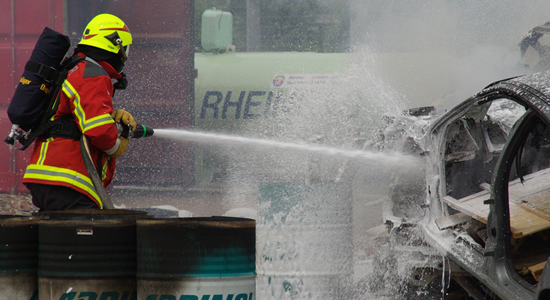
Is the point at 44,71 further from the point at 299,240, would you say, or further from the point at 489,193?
the point at 489,193

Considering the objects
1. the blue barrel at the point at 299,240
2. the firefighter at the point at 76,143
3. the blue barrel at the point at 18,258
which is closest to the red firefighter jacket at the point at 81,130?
the firefighter at the point at 76,143

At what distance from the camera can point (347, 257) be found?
11.8 ft

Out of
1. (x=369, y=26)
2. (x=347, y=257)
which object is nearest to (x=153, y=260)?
(x=347, y=257)

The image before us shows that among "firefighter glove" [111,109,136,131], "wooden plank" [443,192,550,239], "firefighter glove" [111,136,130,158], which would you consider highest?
"firefighter glove" [111,109,136,131]

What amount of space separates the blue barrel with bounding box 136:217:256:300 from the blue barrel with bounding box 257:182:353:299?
115cm

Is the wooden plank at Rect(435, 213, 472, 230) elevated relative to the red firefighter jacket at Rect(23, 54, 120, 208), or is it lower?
lower

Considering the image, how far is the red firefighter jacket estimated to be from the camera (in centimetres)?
320

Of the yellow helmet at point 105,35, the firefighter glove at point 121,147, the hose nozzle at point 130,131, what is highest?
the yellow helmet at point 105,35

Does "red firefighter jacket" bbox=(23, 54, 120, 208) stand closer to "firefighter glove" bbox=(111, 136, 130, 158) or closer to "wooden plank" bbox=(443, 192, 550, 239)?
"firefighter glove" bbox=(111, 136, 130, 158)

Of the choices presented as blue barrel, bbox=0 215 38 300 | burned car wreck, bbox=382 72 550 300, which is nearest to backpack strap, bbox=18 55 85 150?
blue barrel, bbox=0 215 38 300

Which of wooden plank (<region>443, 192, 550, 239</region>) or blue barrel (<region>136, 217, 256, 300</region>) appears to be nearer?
blue barrel (<region>136, 217, 256, 300</region>)

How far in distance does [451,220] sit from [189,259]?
5.54ft

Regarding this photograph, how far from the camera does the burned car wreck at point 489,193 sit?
8.61 feet

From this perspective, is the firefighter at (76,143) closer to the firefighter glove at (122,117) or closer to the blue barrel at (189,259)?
the firefighter glove at (122,117)
